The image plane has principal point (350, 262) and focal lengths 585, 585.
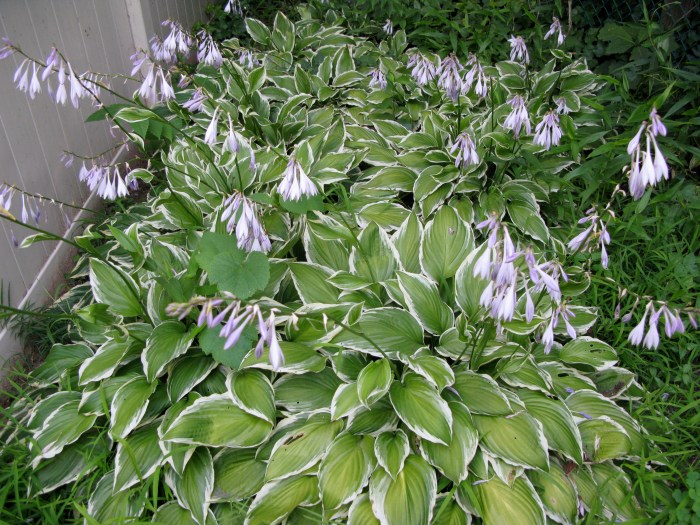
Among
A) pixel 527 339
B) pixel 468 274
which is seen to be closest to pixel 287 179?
pixel 468 274

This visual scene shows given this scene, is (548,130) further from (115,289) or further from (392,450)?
(115,289)

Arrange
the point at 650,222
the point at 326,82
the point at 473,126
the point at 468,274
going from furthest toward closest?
the point at 326,82 < the point at 473,126 < the point at 650,222 < the point at 468,274

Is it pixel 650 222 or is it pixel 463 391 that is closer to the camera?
pixel 463 391

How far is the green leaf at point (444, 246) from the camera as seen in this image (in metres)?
2.80

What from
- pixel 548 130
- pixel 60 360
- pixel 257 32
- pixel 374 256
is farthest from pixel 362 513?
pixel 257 32

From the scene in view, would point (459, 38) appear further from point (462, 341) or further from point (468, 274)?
point (462, 341)

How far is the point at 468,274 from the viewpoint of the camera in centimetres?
261

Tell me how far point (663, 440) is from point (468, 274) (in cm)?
101

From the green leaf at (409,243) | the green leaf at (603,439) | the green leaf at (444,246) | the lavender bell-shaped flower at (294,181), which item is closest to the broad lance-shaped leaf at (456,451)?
the green leaf at (603,439)

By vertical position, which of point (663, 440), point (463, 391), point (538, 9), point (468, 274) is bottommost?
point (663, 440)

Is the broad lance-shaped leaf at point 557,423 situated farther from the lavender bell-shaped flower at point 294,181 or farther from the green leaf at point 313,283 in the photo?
the lavender bell-shaped flower at point 294,181

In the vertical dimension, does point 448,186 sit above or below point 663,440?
above

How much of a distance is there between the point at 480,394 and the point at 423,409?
0.28 m

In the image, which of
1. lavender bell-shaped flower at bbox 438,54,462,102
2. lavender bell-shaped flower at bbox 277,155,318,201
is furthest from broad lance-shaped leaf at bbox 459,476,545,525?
lavender bell-shaped flower at bbox 438,54,462,102
